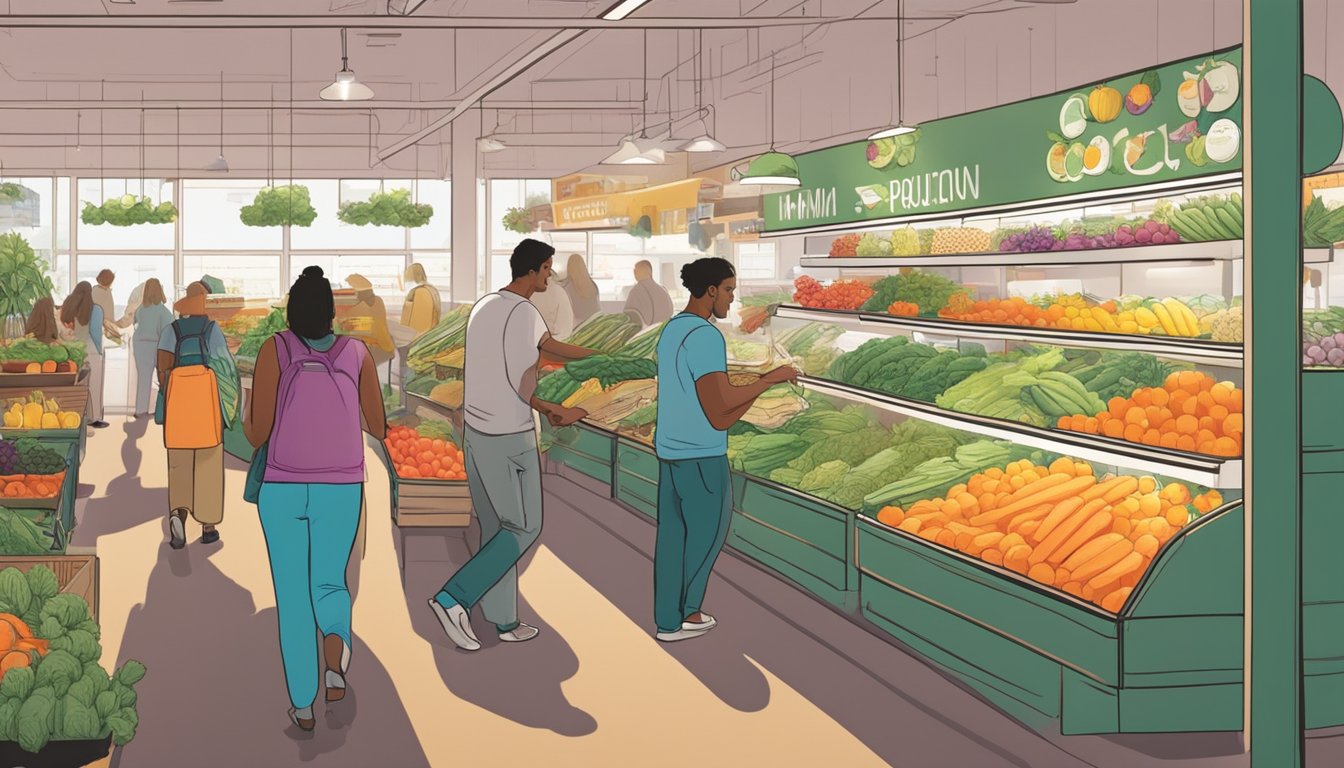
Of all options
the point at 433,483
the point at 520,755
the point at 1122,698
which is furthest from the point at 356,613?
the point at 1122,698

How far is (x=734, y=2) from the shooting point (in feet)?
33.7

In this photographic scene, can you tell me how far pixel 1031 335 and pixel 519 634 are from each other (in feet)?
8.31

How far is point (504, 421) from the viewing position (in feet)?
17.0

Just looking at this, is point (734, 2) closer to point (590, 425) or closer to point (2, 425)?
point (590, 425)

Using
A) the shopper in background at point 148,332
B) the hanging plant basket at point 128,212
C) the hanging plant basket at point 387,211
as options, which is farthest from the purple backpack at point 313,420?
the hanging plant basket at point 128,212

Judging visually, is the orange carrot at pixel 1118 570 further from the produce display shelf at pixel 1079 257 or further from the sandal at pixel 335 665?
the sandal at pixel 335 665

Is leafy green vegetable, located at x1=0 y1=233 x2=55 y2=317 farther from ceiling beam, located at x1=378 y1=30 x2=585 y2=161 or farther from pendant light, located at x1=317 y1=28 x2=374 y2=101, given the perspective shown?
ceiling beam, located at x1=378 y1=30 x2=585 y2=161

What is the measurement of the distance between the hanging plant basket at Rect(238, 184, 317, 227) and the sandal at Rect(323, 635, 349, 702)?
32.9ft

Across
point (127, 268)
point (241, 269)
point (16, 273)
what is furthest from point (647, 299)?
point (127, 268)

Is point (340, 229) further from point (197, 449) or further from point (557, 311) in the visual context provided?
point (197, 449)

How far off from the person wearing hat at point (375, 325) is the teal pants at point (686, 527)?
5.75 m

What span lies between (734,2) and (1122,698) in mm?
7612

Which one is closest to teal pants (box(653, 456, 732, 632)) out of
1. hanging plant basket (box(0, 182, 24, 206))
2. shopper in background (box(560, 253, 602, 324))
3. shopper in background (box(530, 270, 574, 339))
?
shopper in background (box(530, 270, 574, 339))

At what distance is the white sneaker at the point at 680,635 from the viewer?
216 inches
